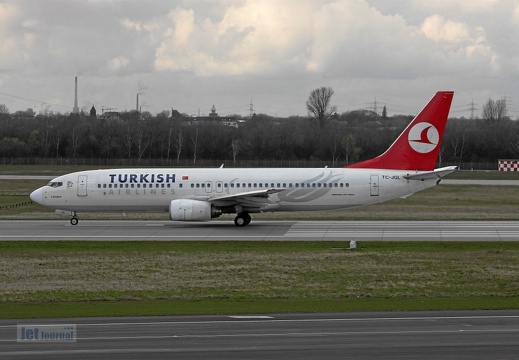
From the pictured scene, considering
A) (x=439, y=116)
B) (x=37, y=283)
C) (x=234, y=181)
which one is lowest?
(x=37, y=283)

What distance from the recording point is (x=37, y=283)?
2705 centimetres

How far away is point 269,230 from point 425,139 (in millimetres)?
9287

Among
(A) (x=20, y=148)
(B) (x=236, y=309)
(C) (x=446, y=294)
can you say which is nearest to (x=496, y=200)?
(C) (x=446, y=294)

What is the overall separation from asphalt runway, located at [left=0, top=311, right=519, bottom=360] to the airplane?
21.5 metres

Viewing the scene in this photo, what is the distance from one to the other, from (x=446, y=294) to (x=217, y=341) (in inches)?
381

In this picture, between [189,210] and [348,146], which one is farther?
[348,146]

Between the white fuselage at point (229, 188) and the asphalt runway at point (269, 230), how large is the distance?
45.0 inches

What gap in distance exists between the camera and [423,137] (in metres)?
42.9

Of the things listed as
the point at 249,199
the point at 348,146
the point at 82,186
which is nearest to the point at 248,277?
the point at 249,199

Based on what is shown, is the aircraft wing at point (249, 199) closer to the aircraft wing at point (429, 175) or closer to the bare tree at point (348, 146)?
the aircraft wing at point (429, 175)

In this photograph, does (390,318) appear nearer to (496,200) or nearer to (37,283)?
(37,283)

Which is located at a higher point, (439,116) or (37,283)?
(439,116)

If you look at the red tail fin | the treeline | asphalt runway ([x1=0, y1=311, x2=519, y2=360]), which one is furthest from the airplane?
the treeline

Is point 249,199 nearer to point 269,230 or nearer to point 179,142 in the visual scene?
point 269,230
